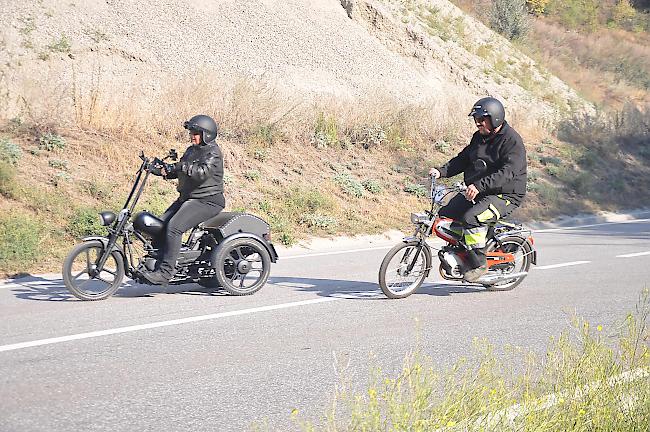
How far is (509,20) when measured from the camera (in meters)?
45.4

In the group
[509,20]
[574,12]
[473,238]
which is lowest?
[473,238]

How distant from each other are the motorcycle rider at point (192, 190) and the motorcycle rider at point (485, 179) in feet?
8.10

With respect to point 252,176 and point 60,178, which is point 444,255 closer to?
point 60,178

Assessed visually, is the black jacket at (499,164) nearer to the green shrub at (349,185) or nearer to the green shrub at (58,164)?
the green shrub at (58,164)

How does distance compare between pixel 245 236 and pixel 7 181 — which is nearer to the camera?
pixel 245 236

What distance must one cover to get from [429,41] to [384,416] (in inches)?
1180

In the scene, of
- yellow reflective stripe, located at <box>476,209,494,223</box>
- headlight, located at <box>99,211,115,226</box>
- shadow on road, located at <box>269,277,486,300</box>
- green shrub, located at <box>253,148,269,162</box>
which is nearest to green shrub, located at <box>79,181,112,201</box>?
green shrub, located at <box>253,148,269,162</box>

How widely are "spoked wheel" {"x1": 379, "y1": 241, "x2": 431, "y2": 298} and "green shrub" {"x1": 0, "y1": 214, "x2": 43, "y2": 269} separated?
16.7ft

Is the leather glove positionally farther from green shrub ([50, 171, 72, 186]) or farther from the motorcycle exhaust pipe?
green shrub ([50, 171, 72, 186])

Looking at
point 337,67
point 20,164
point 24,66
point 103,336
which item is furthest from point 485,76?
point 103,336

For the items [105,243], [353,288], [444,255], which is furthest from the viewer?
[353,288]

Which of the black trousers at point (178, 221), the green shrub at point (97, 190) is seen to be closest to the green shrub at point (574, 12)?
the green shrub at point (97, 190)

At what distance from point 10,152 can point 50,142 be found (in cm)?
126

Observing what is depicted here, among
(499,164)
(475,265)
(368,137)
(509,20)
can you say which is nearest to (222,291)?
(475,265)
